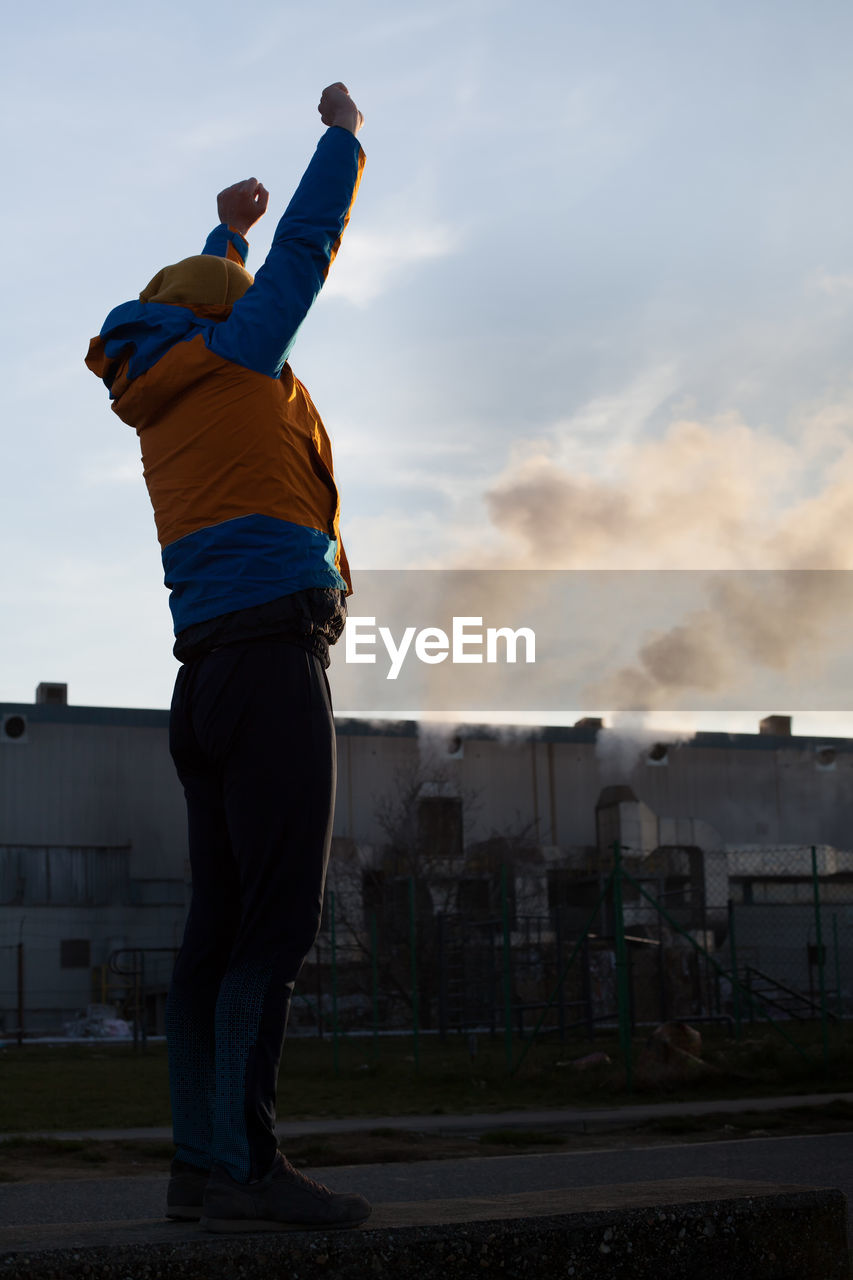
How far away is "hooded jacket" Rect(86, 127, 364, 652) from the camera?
8.63ft

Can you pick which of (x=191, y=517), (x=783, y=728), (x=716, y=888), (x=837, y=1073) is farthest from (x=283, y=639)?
(x=783, y=728)

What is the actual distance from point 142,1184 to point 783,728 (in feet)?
159

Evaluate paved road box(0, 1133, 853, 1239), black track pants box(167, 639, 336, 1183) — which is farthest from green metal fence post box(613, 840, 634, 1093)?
black track pants box(167, 639, 336, 1183)

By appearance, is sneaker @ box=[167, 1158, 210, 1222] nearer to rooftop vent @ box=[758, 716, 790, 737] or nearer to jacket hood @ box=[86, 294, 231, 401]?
jacket hood @ box=[86, 294, 231, 401]

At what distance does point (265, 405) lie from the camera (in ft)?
8.82

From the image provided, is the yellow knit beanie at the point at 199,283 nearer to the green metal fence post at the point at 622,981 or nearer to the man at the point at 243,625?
the man at the point at 243,625

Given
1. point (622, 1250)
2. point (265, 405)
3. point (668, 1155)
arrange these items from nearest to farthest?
point (622, 1250) → point (265, 405) → point (668, 1155)

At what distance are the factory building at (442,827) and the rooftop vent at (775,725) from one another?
512 cm

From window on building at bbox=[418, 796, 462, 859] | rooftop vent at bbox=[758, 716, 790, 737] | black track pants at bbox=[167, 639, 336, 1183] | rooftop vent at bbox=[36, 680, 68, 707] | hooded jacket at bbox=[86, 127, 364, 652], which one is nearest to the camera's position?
black track pants at bbox=[167, 639, 336, 1183]

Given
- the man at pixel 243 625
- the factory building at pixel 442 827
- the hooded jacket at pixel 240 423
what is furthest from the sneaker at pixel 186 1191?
the factory building at pixel 442 827

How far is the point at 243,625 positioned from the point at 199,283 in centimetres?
77

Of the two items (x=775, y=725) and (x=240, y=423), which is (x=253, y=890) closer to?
(x=240, y=423)

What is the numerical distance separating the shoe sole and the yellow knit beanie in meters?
1.71

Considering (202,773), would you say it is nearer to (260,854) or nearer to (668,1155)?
(260,854)
